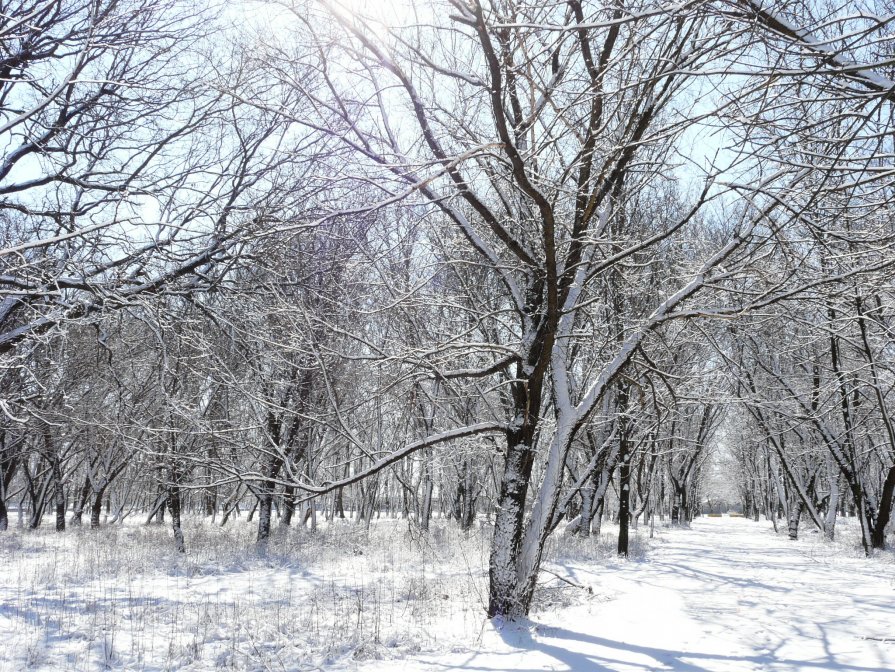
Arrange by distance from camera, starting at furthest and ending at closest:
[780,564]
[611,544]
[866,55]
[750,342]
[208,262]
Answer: [750,342] → [611,544] → [780,564] → [208,262] → [866,55]

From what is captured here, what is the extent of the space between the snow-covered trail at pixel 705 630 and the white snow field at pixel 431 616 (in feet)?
0.08

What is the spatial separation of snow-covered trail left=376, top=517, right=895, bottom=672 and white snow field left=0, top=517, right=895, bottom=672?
0.08 feet

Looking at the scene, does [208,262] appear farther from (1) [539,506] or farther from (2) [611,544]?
(2) [611,544]

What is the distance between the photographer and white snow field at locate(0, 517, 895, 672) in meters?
4.98

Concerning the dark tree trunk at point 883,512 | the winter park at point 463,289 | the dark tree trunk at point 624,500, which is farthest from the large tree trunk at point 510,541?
the dark tree trunk at point 883,512

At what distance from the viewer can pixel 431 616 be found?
21.7 feet

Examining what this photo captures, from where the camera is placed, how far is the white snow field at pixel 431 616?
16.3ft

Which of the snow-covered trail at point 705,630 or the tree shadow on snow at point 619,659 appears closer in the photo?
the tree shadow on snow at point 619,659

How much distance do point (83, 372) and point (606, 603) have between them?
15.2m

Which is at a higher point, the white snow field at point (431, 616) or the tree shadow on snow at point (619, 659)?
the tree shadow on snow at point (619, 659)

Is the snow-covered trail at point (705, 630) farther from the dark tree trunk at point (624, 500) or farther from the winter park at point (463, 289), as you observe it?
the dark tree trunk at point (624, 500)

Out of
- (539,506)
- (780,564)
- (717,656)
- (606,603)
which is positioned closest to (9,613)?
(539,506)

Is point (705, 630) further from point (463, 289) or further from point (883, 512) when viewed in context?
point (883, 512)

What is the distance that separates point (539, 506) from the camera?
623cm
